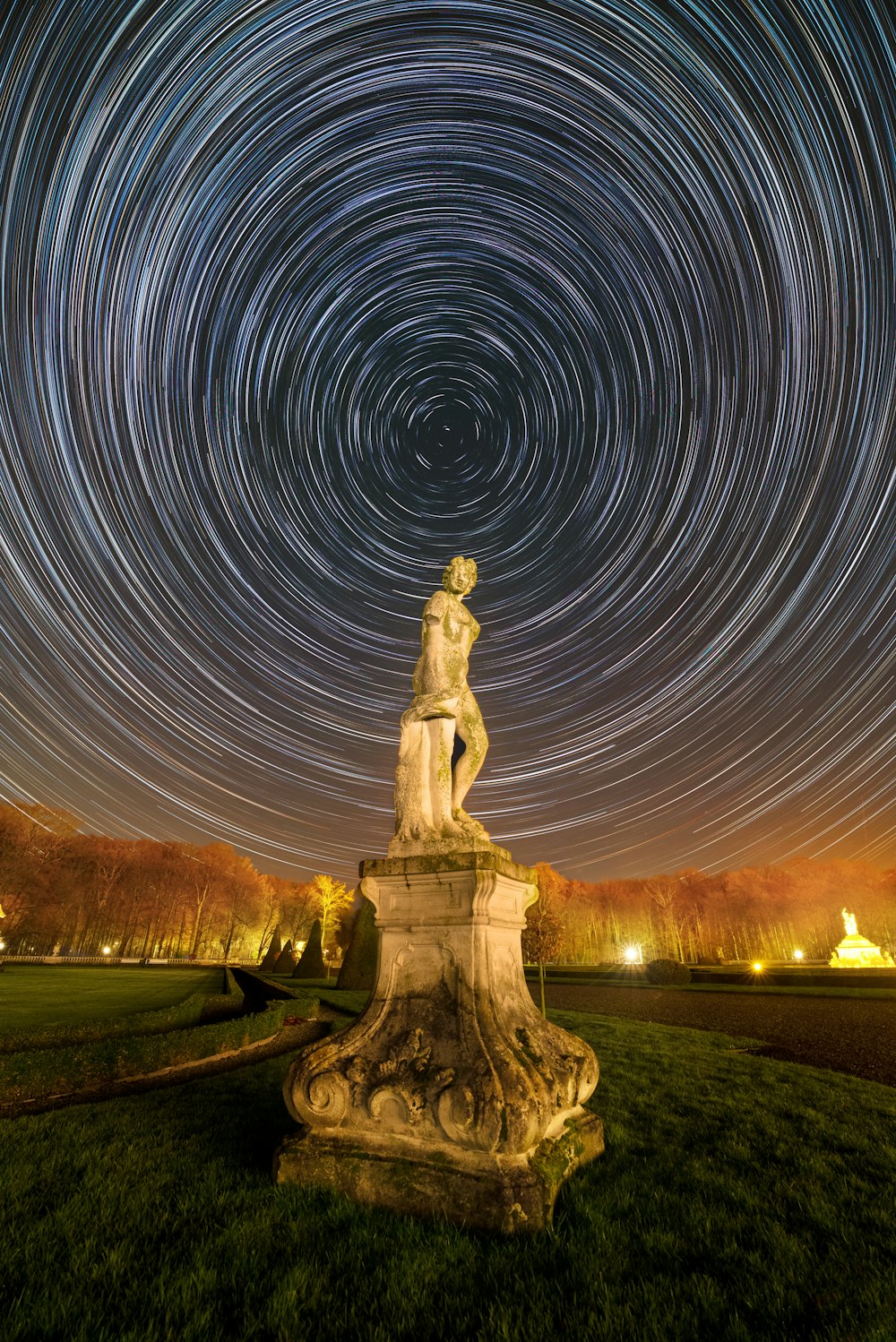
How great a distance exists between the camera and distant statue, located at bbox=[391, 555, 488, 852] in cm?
640

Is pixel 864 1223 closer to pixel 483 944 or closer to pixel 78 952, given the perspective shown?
pixel 483 944

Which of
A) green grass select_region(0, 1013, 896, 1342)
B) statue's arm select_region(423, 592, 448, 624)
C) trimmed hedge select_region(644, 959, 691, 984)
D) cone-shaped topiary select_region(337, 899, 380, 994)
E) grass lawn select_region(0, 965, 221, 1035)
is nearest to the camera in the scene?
green grass select_region(0, 1013, 896, 1342)

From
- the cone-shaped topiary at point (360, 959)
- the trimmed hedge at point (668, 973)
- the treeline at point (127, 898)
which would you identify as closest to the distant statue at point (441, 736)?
the cone-shaped topiary at point (360, 959)

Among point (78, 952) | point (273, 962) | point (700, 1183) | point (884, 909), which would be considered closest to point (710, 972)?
point (273, 962)

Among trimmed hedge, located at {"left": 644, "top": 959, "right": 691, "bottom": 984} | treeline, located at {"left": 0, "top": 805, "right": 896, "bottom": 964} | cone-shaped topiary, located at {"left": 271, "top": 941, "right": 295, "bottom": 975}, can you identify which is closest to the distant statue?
trimmed hedge, located at {"left": 644, "top": 959, "right": 691, "bottom": 984}

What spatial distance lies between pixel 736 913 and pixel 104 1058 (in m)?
99.5

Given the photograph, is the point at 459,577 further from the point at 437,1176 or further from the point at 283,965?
the point at 283,965

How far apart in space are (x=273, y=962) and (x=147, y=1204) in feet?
166

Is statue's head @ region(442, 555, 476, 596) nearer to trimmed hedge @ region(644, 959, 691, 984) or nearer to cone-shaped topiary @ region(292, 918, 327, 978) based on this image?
trimmed hedge @ region(644, 959, 691, 984)

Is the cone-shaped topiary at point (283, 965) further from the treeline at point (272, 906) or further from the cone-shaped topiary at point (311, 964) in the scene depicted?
the treeline at point (272, 906)

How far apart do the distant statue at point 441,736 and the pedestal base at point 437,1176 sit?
240 cm

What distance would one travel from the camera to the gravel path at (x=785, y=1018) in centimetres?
1348

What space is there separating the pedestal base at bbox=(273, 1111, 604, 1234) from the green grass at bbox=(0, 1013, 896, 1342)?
0.14 m

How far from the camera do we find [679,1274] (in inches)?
142
